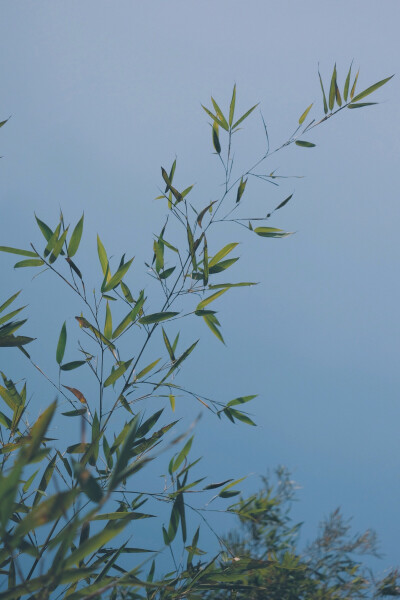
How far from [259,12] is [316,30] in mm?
733

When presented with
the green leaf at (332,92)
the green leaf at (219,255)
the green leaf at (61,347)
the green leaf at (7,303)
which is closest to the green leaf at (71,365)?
the green leaf at (61,347)

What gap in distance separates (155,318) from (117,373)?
21 centimetres

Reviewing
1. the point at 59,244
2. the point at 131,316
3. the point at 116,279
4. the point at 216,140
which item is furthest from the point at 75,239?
the point at 216,140

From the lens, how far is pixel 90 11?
8.44 m

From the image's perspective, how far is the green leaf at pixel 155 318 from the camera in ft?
5.15

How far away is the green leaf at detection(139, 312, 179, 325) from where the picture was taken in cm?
157

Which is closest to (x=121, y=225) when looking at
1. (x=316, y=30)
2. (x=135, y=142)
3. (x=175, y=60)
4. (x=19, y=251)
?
(x=135, y=142)

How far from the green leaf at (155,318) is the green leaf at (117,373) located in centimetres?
16

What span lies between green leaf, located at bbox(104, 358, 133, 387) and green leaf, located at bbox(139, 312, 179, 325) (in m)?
0.16

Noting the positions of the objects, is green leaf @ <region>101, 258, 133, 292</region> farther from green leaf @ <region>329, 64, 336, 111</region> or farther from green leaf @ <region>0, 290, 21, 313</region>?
green leaf @ <region>329, 64, 336, 111</region>

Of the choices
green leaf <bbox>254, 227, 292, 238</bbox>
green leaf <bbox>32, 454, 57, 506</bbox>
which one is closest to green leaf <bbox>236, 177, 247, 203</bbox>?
green leaf <bbox>254, 227, 292, 238</bbox>

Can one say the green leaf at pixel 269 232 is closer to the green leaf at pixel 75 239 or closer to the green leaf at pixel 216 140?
the green leaf at pixel 216 140

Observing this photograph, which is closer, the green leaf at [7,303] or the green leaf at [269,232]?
the green leaf at [7,303]

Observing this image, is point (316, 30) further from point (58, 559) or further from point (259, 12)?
point (58, 559)
